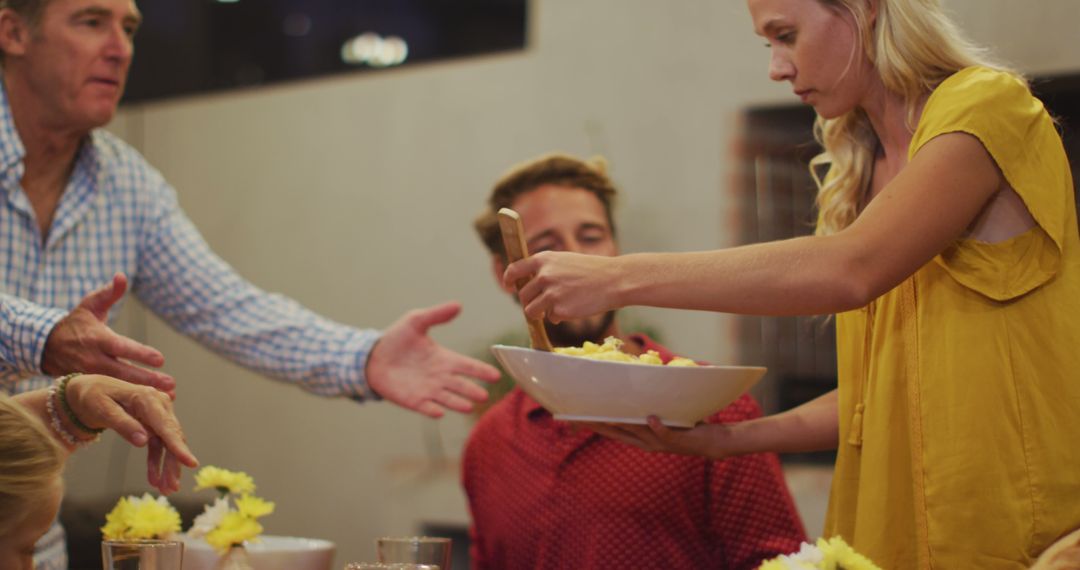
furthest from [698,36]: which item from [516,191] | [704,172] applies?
[516,191]

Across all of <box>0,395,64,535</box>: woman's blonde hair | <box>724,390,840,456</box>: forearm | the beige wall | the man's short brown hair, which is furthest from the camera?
the beige wall

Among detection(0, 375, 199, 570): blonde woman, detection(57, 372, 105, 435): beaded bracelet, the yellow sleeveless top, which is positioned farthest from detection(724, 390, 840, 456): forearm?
detection(57, 372, 105, 435): beaded bracelet

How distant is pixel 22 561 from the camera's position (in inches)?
46.4

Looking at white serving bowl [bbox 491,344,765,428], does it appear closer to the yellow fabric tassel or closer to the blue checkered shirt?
the yellow fabric tassel

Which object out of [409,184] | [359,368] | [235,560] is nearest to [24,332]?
[235,560]

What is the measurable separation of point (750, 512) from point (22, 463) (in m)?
1.12

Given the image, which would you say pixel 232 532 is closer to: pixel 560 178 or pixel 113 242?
pixel 113 242

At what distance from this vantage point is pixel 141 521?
55.1 inches

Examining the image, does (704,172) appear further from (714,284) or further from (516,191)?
(714,284)

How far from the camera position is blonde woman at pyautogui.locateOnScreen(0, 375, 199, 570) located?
45.1 inches

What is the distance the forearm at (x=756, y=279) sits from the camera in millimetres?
1269

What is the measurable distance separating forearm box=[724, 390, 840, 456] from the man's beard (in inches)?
19.9

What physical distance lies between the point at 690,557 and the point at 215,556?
0.79m

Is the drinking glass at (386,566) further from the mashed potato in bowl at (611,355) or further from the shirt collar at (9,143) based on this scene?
the shirt collar at (9,143)
